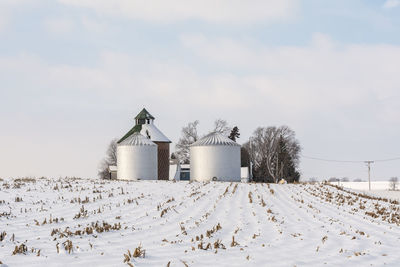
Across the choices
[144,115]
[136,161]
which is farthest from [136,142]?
[144,115]

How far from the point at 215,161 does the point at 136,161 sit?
8.44 m

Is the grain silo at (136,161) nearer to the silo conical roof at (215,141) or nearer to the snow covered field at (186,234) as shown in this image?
the silo conical roof at (215,141)

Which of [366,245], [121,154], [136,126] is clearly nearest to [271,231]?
[366,245]

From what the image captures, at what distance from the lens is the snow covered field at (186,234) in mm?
8477

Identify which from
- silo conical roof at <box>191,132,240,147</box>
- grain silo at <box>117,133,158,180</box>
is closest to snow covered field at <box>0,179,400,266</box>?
grain silo at <box>117,133,158,180</box>

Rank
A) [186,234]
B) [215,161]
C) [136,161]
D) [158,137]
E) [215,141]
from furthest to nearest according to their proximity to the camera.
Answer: [158,137] → [215,141] → [215,161] → [136,161] → [186,234]

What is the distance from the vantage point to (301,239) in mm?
11117

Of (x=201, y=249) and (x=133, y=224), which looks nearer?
(x=201, y=249)

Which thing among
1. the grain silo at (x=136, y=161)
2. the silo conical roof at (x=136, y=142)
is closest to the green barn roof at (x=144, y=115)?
the silo conical roof at (x=136, y=142)

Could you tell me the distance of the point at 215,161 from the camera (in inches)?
1923

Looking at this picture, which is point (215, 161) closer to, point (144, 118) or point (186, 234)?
point (144, 118)

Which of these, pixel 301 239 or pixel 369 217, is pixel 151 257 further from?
pixel 369 217

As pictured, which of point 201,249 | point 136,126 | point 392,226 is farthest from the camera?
point 136,126

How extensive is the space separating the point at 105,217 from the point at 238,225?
13.5ft
